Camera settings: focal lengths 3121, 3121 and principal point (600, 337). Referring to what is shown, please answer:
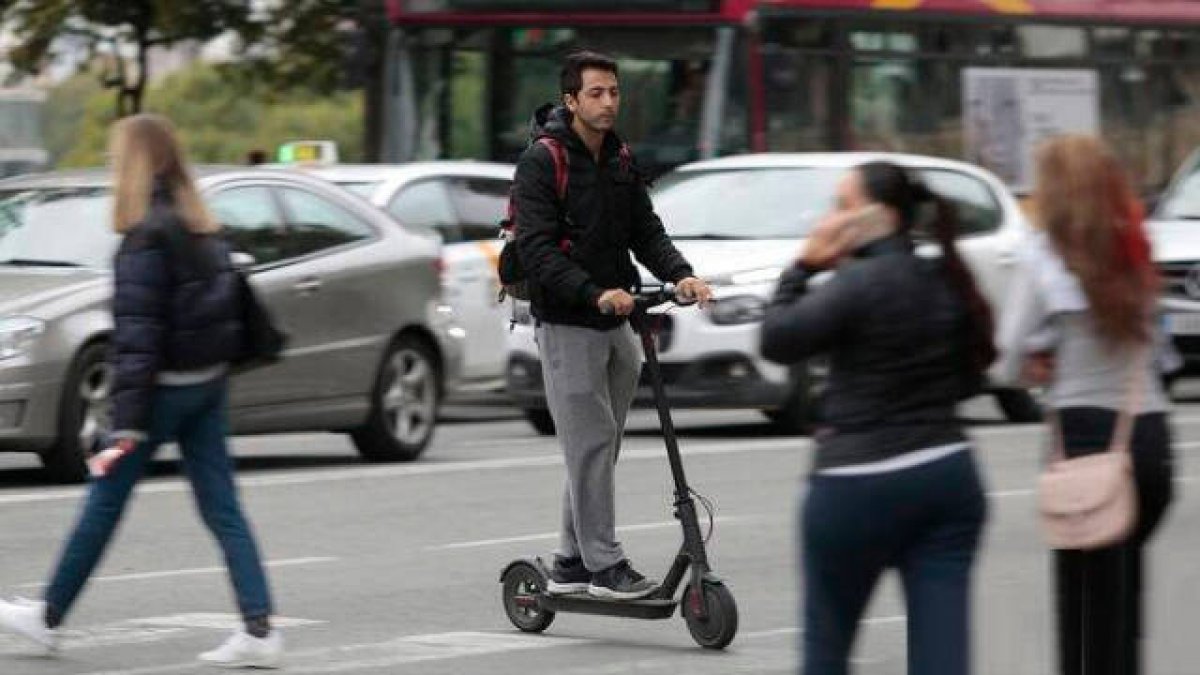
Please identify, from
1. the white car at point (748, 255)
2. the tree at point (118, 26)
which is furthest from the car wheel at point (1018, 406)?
the tree at point (118, 26)

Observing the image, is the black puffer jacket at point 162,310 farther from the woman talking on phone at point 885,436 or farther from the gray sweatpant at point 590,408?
the woman talking on phone at point 885,436

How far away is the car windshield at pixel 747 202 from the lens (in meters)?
18.0

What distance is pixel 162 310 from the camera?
8.80m

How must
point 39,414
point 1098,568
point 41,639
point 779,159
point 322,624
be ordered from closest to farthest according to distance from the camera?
point 1098,568 < point 41,639 < point 322,624 < point 39,414 < point 779,159

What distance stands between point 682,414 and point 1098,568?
1356 centimetres

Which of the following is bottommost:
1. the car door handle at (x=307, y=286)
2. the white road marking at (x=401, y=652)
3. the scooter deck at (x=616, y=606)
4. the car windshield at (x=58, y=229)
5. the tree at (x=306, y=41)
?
the white road marking at (x=401, y=652)

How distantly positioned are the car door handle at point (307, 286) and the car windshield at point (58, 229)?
0.96 m

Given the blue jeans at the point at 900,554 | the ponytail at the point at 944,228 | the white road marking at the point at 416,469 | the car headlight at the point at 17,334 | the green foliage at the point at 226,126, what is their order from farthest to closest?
1. the green foliage at the point at 226,126
2. the white road marking at the point at 416,469
3. the car headlight at the point at 17,334
4. the ponytail at the point at 944,228
5. the blue jeans at the point at 900,554

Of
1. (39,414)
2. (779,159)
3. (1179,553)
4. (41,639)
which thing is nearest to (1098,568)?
(41,639)

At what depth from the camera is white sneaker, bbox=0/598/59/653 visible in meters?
9.09

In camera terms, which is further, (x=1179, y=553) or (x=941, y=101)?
(x=941, y=101)

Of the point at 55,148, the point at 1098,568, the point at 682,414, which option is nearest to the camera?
the point at 1098,568

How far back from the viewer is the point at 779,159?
18.7 metres

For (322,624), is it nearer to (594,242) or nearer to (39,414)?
(594,242)
